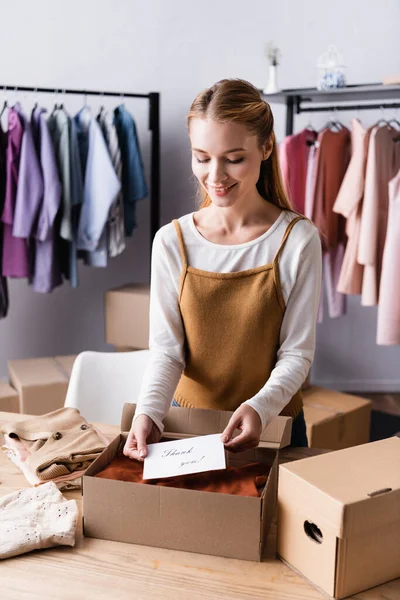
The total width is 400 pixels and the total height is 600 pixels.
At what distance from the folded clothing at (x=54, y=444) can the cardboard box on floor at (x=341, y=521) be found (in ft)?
1.51

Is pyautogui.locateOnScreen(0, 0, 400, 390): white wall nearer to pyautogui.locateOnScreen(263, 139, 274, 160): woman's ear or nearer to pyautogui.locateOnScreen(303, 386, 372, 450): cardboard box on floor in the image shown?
pyautogui.locateOnScreen(303, 386, 372, 450): cardboard box on floor

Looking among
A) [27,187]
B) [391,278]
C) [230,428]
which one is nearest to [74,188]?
[27,187]

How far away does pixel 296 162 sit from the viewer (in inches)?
140

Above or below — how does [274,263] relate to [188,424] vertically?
above

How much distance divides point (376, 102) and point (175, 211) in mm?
1318

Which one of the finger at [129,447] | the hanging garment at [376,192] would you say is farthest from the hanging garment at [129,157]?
the finger at [129,447]

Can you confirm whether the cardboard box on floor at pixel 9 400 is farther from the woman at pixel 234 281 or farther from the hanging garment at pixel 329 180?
the woman at pixel 234 281

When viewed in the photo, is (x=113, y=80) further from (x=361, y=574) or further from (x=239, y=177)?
(x=361, y=574)

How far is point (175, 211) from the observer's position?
13.6ft

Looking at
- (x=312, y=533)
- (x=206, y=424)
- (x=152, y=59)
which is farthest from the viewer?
(x=152, y=59)

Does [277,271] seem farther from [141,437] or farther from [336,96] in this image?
[336,96]

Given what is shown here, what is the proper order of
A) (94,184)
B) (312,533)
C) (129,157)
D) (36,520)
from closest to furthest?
(312,533)
(36,520)
(94,184)
(129,157)

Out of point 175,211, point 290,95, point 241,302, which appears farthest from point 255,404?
point 175,211

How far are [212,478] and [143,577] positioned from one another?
0.21 metres
